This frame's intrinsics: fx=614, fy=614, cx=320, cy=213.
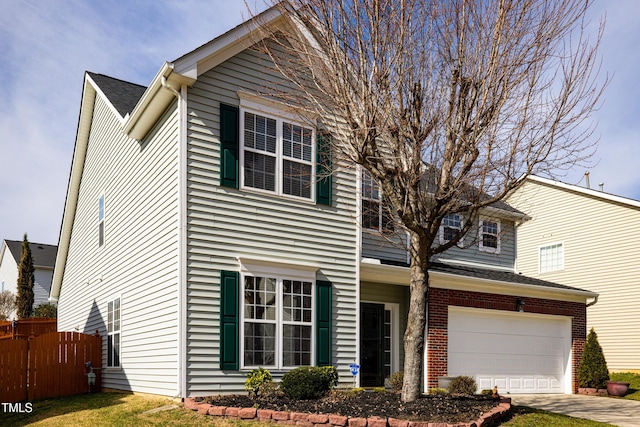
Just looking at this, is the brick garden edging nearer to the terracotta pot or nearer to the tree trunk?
the tree trunk

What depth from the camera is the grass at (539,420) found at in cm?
1062

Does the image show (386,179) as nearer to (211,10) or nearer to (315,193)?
(315,193)

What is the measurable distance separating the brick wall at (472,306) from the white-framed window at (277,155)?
5.13 m

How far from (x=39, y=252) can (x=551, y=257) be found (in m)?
34.6

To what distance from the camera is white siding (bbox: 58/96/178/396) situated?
11570mm

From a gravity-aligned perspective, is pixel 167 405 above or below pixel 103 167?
below

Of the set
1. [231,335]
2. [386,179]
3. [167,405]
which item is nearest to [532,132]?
[386,179]

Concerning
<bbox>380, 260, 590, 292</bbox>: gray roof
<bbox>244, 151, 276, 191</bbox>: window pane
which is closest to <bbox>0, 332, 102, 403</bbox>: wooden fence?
<bbox>244, 151, 276, 191</bbox>: window pane

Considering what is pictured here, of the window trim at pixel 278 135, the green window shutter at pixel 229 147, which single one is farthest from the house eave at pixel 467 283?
the green window shutter at pixel 229 147

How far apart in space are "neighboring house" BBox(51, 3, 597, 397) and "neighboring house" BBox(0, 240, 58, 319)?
26.7m

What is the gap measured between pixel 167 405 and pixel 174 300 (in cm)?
182

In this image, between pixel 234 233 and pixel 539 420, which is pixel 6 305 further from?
pixel 539 420

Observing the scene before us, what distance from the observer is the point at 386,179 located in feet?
34.5

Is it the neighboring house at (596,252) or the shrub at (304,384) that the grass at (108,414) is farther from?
the neighboring house at (596,252)
